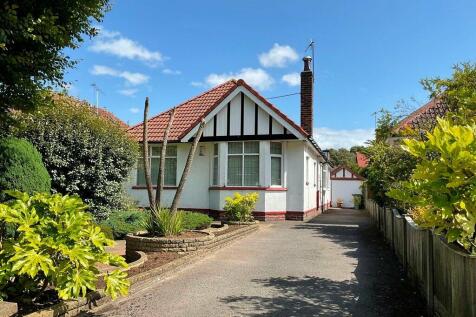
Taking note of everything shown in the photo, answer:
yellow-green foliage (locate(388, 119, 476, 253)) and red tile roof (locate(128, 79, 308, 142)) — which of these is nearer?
yellow-green foliage (locate(388, 119, 476, 253))

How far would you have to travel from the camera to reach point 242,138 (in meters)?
18.0

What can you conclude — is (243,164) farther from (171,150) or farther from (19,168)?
(19,168)

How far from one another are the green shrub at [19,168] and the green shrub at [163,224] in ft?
8.01

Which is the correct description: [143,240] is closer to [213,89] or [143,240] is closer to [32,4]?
[32,4]

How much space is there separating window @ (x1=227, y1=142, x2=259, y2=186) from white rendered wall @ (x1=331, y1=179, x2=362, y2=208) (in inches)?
1058

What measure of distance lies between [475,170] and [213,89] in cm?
2021

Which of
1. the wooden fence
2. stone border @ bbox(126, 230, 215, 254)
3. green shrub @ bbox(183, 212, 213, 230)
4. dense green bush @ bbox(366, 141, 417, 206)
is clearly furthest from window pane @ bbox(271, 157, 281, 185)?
the wooden fence

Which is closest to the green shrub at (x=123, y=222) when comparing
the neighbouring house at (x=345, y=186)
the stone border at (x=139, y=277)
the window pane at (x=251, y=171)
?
the stone border at (x=139, y=277)

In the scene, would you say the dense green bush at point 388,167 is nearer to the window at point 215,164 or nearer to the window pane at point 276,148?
the window pane at point 276,148

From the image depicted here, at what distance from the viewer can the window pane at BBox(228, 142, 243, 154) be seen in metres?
18.3

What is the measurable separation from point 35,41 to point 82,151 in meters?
5.15

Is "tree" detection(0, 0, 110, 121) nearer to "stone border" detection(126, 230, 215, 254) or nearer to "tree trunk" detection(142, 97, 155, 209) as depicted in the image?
"tree trunk" detection(142, 97, 155, 209)

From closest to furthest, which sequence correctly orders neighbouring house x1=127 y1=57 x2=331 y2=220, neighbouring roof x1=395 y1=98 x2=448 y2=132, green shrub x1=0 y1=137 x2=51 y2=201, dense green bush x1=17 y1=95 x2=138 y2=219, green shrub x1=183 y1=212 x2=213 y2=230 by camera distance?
green shrub x1=0 y1=137 x2=51 y2=201 < dense green bush x1=17 y1=95 x2=138 y2=219 < green shrub x1=183 y1=212 x2=213 y2=230 < neighbouring roof x1=395 y1=98 x2=448 y2=132 < neighbouring house x1=127 y1=57 x2=331 y2=220

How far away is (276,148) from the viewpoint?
18.3 meters
